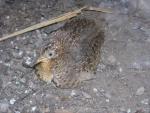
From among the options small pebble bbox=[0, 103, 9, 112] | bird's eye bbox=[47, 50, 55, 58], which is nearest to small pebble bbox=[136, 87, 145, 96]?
bird's eye bbox=[47, 50, 55, 58]

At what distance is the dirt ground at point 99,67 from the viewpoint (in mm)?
2773

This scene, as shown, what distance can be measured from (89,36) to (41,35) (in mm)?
338

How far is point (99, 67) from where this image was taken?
9.75ft

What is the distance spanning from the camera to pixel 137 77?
115 inches

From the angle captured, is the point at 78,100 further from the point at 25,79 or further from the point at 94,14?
the point at 94,14

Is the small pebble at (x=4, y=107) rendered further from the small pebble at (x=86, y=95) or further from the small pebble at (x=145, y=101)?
the small pebble at (x=145, y=101)

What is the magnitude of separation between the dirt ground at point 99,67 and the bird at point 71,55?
48 millimetres

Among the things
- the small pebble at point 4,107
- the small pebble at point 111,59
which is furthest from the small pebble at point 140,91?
the small pebble at point 4,107

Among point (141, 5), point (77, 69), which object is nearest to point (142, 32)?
point (141, 5)

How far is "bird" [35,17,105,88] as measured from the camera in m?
2.89

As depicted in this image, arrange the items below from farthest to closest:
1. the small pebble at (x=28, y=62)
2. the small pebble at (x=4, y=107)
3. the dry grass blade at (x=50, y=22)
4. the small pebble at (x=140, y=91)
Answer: the dry grass blade at (x=50, y=22) < the small pebble at (x=28, y=62) < the small pebble at (x=140, y=91) < the small pebble at (x=4, y=107)

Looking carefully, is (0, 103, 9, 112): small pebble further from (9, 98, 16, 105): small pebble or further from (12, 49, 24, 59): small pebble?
(12, 49, 24, 59): small pebble

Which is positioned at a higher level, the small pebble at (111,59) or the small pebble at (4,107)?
the small pebble at (111,59)

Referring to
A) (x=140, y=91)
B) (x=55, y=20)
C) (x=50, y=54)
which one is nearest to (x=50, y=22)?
(x=55, y=20)
